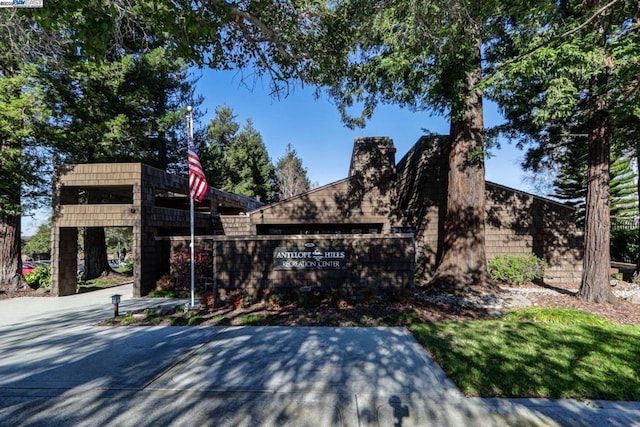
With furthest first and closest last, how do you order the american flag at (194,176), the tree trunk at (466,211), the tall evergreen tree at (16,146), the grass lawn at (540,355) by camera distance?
1. the tall evergreen tree at (16,146)
2. the tree trunk at (466,211)
3. the american flag at (194,176)
4. the grass lawn at (540,355)

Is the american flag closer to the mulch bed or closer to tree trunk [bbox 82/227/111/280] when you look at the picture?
the mulch bed

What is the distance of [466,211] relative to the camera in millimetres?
9656

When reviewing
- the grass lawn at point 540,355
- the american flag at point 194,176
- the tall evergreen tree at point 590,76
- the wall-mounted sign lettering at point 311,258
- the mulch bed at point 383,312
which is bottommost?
the mulch bed at point 383,312

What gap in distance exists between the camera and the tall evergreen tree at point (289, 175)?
4431cm

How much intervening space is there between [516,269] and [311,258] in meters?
7.84

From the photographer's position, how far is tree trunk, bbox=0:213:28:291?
11617 mm

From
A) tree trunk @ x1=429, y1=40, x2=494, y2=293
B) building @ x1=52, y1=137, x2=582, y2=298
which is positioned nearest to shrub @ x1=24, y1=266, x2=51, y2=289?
building @ x1=52, y1=137, x2=582, y2=298

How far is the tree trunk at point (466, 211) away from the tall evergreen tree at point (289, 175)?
34.9 metres

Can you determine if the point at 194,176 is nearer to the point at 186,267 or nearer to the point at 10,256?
the point at 186,267

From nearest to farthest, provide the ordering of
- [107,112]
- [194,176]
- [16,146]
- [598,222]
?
[598,222] → [194,176] → [16,146] → [107,112]

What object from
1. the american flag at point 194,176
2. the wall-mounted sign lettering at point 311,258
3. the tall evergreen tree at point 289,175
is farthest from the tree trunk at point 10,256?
the tall evergreen tree at point 289,175

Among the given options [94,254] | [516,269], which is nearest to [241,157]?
[94,254]

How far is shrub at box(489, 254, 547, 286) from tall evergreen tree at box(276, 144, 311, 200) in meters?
34.6

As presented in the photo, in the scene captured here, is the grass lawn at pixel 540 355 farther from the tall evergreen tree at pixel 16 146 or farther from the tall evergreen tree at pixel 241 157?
the tall evergreen tree at pixel 241 157
